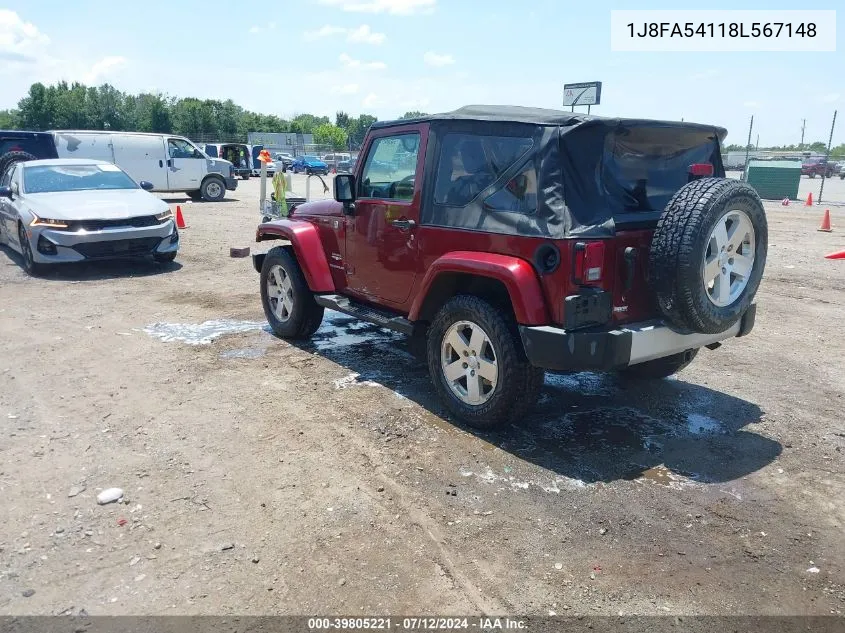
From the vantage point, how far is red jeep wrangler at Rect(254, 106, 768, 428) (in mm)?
3666

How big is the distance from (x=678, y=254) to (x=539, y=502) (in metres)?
1.55

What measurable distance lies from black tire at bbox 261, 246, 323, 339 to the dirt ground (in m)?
0.17

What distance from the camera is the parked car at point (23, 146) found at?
50.3ft

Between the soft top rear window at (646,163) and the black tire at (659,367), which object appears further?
the black tire at (659,367)

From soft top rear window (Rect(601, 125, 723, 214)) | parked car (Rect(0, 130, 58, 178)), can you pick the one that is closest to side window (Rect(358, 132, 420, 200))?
soft top rear window (Rect(601, 125, 723, 214))

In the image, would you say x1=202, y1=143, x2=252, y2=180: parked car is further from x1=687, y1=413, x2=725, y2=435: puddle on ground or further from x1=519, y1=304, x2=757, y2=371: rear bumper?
x1=519, y1=304, x2=757, y2=371: rear bumper

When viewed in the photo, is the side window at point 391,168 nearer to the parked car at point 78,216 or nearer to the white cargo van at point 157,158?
the parked car at point 78,216

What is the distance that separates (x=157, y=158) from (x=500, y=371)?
57.7 ft

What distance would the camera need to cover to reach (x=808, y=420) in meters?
4.59

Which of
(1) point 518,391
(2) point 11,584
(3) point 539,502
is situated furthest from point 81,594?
(1) point 518,391

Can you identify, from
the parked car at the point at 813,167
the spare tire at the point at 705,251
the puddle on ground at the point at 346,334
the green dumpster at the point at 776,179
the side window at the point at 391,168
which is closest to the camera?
the spare tire at the point at 705,251

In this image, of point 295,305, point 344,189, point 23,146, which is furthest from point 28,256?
point 23,146

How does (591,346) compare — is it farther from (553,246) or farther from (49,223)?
(49,223)

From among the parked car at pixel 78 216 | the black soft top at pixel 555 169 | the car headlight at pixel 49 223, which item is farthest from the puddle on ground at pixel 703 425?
the car headlight at pixel 49 223
